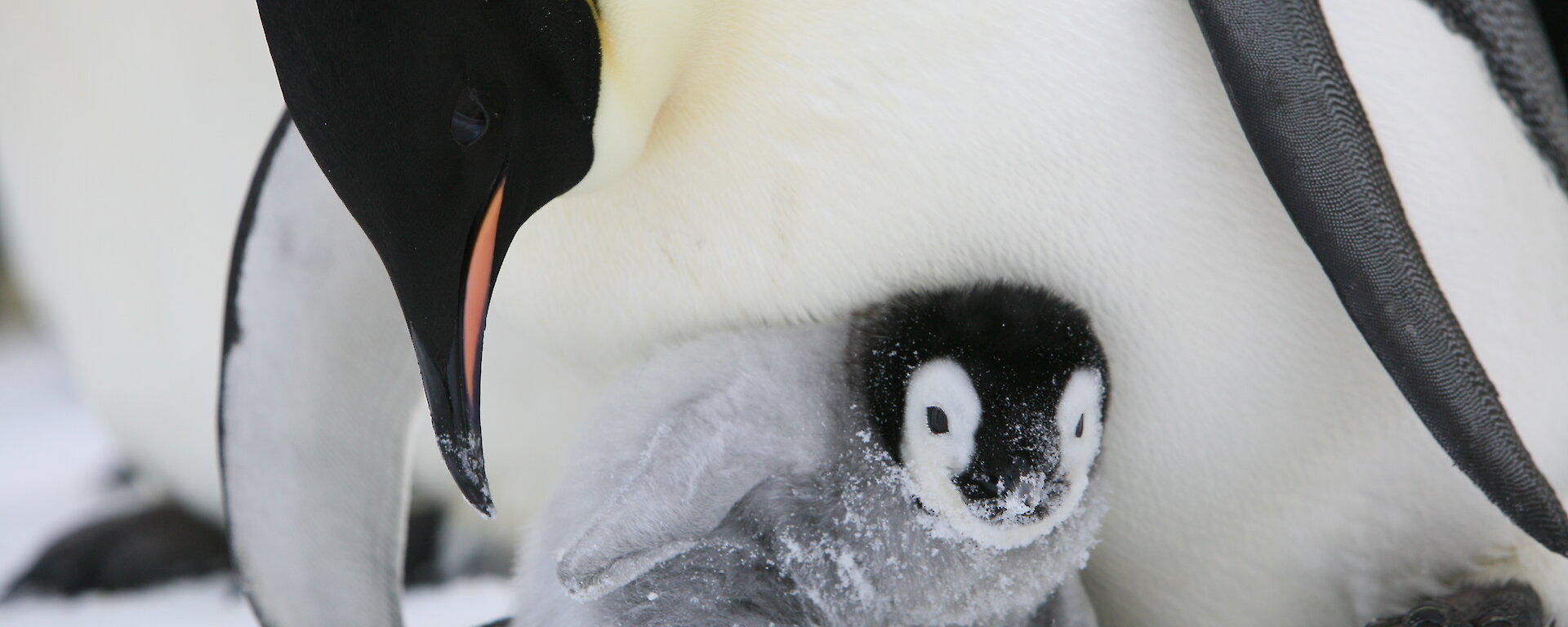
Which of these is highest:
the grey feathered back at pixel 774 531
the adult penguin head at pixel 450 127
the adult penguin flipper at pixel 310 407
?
the adult penguin head at pixel 450 127

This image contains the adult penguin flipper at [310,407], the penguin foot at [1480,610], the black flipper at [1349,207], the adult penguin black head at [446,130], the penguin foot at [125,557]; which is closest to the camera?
the adult penguin black head at [446,130]

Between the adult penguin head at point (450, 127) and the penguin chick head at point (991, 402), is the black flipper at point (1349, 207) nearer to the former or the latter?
the penguin chick head at point (991, 402)

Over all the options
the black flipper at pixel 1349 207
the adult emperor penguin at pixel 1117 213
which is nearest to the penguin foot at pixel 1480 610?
the adult emperor penguin at pixel 1117 213

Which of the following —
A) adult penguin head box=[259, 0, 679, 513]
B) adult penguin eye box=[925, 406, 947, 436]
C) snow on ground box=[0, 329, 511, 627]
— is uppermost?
adult penguin head box=[259, 0, 679, 513]

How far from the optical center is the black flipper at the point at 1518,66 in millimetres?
1034

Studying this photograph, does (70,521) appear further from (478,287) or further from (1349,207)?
(1349,207)

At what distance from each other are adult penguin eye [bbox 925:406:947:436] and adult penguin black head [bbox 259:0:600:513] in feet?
0.82

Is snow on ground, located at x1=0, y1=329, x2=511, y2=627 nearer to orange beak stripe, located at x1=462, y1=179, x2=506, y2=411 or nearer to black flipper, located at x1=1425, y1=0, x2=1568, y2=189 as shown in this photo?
orange beak stripe, located at x1=462, y1=179, x2=506, y2=411

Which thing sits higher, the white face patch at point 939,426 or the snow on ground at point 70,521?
the white face patch at point 939,426

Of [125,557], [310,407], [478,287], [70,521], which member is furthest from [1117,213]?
[70,521]

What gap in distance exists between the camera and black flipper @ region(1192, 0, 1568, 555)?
0.82m

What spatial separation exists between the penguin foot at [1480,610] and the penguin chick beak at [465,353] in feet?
2.13

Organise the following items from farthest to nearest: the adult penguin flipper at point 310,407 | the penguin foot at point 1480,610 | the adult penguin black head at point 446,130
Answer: the adult penguin flipper at point 310,407
the penguin foot at point 1480,610
the adult penguin black head at point 446,130

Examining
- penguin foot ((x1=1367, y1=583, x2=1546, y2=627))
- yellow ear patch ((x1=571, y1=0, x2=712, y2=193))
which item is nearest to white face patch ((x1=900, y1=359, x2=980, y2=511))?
yellow ear patch ((x1=571, y1=0, x2=712, y2=193))
